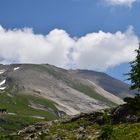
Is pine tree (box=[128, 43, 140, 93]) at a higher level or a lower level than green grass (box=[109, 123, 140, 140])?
higher

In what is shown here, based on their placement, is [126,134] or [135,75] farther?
[135,75]

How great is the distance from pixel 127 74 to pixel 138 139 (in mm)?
27840

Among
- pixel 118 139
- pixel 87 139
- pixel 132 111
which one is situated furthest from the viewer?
pixel 132 111

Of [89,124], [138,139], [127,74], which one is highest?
[127,74]

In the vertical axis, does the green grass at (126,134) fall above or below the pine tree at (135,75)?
below

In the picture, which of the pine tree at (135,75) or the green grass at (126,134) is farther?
the pine tree at (135,75)

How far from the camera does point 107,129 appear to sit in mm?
44812

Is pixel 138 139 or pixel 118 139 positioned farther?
pixel 118 139

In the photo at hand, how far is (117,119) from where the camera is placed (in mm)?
65875

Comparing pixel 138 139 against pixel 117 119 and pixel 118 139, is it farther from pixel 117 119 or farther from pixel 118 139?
pixel 117 119

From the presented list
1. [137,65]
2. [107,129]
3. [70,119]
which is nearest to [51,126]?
[70,119]

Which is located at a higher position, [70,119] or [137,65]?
[137,65]

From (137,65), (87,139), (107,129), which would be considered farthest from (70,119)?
(107,129)

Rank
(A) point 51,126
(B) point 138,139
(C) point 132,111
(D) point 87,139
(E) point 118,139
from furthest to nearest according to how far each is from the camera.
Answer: (A) point 51,126, (C) point 132,111, (D) point 87,139, (E) point 118,139, (B) point 138,139
